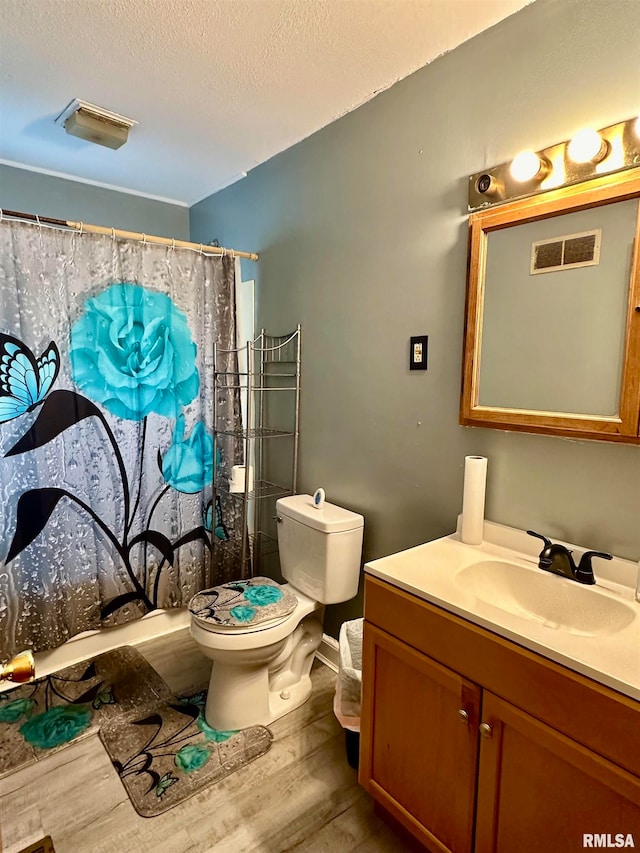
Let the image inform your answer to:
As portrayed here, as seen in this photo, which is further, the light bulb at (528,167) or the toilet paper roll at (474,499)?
the toilet paper roll at (474,499)

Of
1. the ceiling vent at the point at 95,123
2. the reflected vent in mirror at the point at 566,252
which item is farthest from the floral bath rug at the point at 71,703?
the ceiling vent at the point at 95,123

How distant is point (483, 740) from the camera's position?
3.56ft

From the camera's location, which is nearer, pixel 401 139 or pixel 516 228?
pixel 516 228

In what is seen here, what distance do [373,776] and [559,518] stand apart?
0.94 meters

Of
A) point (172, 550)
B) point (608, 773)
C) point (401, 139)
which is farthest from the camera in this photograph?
point (172, 550)

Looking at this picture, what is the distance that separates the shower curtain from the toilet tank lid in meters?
0.58

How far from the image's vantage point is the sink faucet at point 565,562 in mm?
1268

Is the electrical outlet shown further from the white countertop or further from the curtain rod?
the curtain rod

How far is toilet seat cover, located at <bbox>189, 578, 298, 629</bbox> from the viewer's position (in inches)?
68.0

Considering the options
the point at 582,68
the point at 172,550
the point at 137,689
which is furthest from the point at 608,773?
the point at 172,550

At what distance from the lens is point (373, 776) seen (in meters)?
1.40

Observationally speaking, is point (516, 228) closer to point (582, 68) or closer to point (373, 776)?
point (582, 68)

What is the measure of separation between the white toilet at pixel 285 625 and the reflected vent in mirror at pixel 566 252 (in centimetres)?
115
